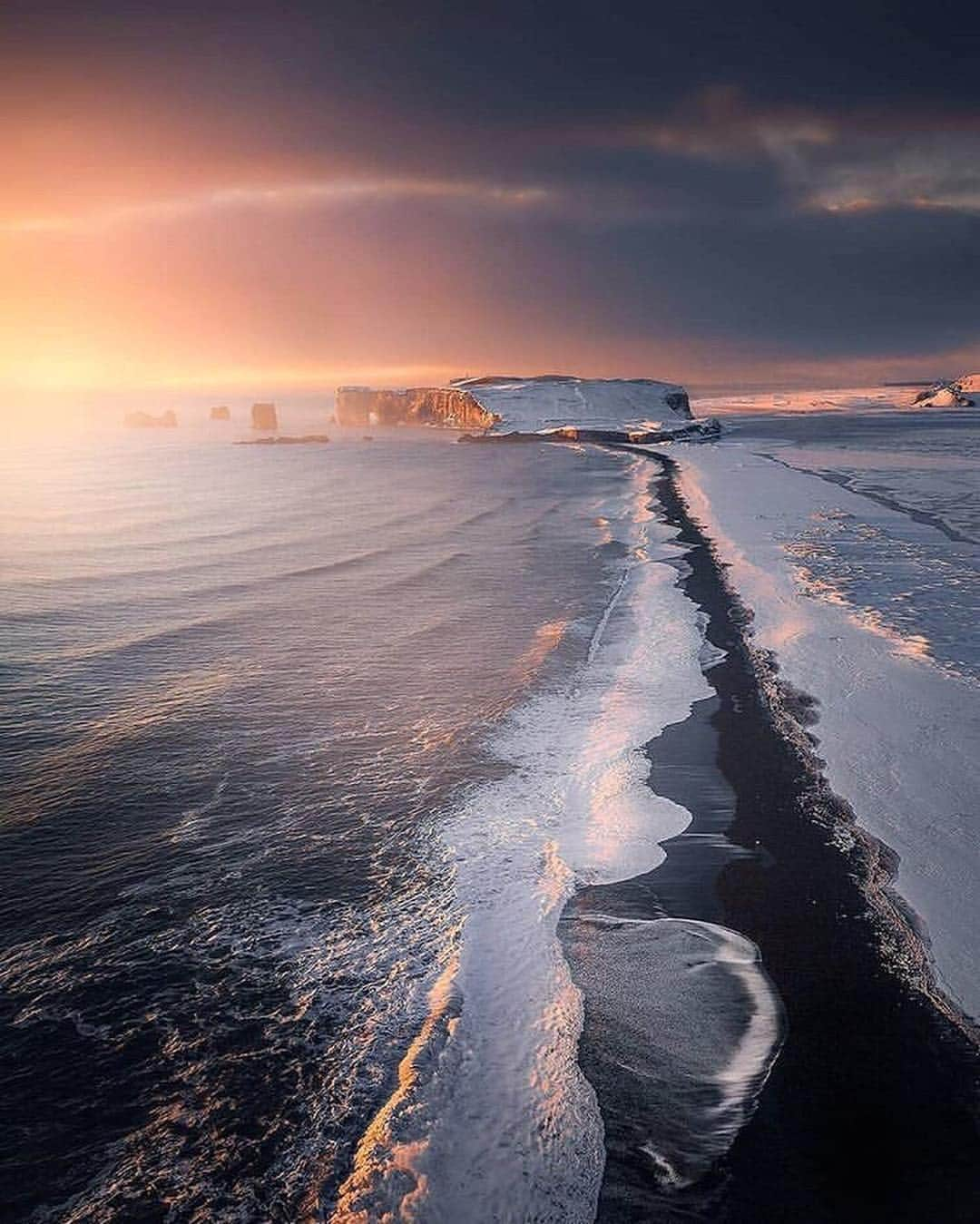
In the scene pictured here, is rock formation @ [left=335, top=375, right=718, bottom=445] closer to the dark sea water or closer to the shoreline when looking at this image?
the dark sea water

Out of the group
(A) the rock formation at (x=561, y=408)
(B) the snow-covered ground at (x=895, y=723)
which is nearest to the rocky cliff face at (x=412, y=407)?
(A) the rock formation at (x=561, y=408)

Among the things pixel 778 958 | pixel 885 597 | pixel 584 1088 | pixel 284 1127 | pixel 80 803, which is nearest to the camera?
pixel 284 1127

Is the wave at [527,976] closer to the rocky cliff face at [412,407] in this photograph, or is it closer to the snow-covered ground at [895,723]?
the snow-covered ground at [895,723]

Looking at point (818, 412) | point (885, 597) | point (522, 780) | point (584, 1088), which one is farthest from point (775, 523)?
point (818, 412)

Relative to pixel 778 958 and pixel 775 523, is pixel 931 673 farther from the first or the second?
pixel 775 523

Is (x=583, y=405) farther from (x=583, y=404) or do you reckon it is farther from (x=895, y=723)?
(x=895, y=723)

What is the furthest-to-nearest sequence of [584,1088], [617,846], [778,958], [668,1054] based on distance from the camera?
[617,846] → [778,958] → [668,1054] → [584,1088]

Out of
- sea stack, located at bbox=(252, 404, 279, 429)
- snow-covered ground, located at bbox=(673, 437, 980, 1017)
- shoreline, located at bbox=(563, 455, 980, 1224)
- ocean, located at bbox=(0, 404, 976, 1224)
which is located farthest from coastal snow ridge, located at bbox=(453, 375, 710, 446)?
shoreline, located at bbox=(563, 455, 980, 1224)

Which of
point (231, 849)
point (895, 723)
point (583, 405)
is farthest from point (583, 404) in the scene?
point (231, 849)
